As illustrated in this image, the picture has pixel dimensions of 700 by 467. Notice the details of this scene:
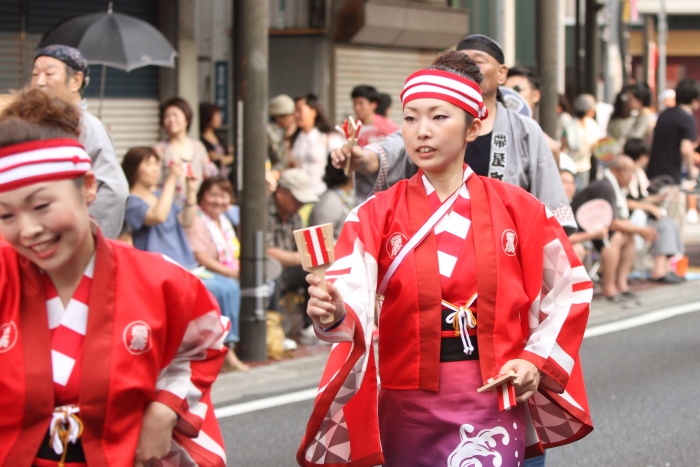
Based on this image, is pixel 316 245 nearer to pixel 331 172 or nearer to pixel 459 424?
pixel 459 424

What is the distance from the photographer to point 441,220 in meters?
3.46

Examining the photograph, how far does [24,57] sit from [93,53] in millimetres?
2995

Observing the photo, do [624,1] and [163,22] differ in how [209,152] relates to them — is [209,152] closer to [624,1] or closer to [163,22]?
[163,22]

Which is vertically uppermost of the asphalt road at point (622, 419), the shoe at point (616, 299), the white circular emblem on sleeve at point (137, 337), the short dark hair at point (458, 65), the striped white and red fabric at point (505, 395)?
the short dark hair at point (458, 65)

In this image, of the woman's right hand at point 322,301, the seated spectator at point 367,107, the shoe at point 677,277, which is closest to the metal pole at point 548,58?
the seated spectator at point 367,107

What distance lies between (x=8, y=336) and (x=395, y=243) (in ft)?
4.07

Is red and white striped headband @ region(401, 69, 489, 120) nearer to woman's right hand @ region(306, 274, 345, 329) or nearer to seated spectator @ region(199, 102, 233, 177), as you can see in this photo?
woman's right hand @ region(306, 274, 345, 329)

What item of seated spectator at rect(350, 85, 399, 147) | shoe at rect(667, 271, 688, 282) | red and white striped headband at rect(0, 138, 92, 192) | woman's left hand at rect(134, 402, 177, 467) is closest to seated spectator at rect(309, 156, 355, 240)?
seated spectator at rect(350, 85, 399, 147)

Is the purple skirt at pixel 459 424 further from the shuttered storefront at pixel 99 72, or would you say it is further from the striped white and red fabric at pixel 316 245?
the shuttered storefront at pixel 99 72

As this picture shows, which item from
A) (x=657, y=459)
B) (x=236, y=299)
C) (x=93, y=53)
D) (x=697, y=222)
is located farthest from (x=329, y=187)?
(x=697, y=222)

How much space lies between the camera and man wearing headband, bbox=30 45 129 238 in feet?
16.0

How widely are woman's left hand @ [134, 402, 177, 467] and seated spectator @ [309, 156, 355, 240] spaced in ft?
19.5

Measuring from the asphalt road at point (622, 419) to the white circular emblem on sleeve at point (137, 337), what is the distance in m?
3.18

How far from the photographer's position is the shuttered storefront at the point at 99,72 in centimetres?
1145
